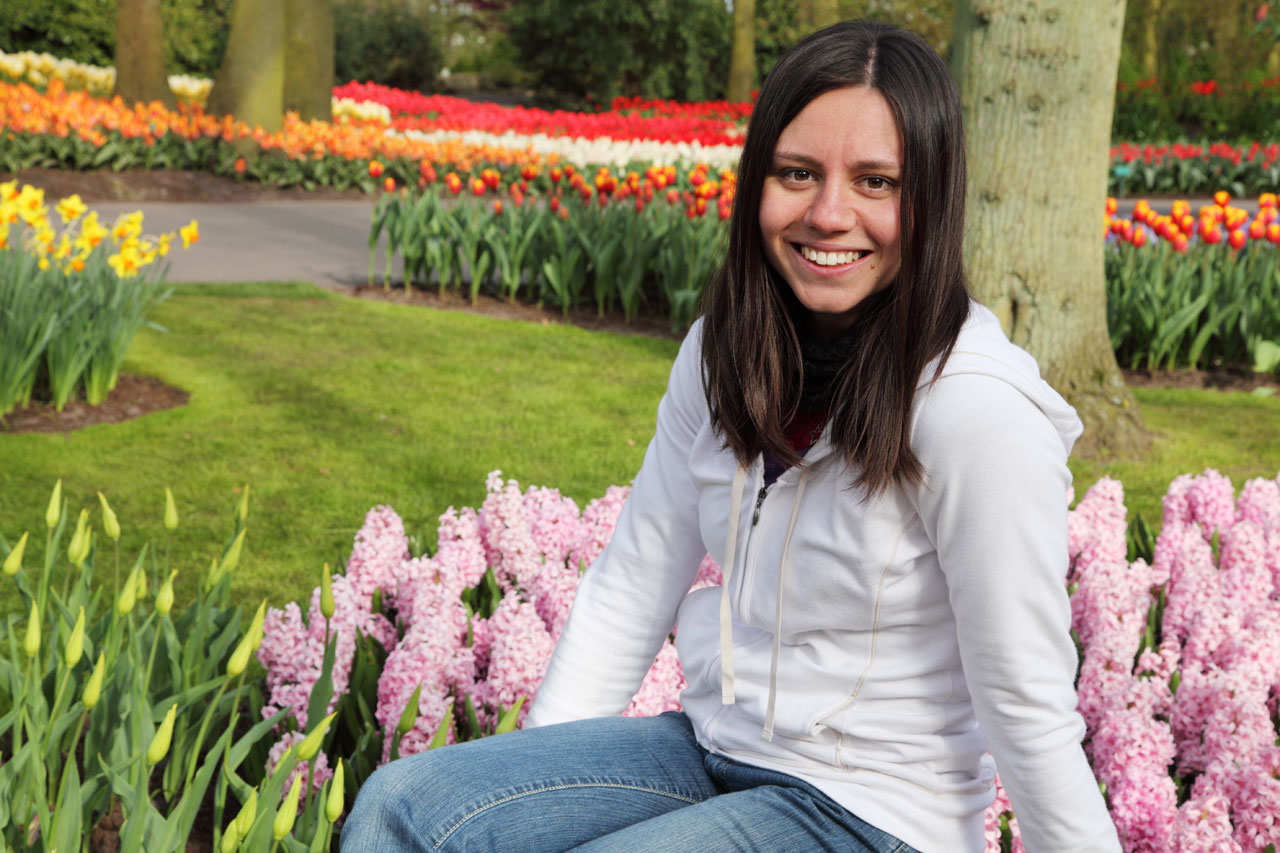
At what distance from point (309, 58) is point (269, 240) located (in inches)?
228

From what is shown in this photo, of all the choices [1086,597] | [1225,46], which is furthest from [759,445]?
[1225,46]

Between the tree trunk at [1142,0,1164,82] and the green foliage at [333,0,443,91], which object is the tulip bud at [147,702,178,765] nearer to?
the tree trunk at [1142,0,1164,82]

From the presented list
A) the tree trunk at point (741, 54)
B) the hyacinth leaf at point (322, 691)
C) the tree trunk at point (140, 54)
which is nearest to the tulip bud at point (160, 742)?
the hyacinth leaf at point (322, 691)

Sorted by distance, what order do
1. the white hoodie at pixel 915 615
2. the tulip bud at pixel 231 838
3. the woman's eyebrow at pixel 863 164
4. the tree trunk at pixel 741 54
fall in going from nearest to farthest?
the tulip bud at pixel 231 838 → the white hoodie at pixel 915 615 → the woman's eyebrow at pixel 863 164 → the tree trunk at pixel 741 54

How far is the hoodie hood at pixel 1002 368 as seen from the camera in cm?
143

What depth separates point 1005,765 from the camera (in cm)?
145

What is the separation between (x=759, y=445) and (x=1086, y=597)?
4.28ft

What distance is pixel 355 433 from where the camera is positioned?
5164 mm

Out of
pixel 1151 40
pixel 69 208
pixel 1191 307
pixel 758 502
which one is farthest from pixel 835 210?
pixel 1151 40

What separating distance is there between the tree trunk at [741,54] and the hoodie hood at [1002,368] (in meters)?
21.4

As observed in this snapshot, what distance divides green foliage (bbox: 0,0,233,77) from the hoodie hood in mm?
23514

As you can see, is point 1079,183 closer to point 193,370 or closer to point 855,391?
point 855,391

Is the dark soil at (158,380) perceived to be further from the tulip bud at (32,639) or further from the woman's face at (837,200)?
the woman's face at (837,200)

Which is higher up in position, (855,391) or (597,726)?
(855,391)
